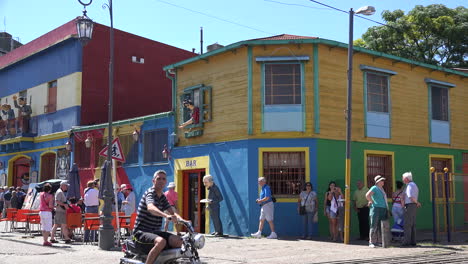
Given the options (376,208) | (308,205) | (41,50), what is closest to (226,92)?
(308,205)

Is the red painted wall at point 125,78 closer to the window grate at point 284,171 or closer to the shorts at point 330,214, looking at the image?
the window grate at point 284,171

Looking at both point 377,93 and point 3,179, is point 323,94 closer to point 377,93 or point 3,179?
point 377,93

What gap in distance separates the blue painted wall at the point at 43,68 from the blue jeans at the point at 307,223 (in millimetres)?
13621

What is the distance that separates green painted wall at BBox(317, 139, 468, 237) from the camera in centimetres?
1647

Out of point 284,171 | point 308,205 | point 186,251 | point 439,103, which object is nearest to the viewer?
point 186,251

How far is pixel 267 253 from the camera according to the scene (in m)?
12.2

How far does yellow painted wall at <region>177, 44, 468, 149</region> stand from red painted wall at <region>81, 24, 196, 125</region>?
6.68 meters

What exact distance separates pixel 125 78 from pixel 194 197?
9.37m

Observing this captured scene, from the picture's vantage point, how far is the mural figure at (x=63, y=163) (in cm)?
2435

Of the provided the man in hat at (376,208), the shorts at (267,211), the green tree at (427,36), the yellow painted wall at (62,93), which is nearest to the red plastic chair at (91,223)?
the shorts at (267,211)

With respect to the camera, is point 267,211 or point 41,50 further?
point 41,50

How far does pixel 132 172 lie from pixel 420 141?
429 inches

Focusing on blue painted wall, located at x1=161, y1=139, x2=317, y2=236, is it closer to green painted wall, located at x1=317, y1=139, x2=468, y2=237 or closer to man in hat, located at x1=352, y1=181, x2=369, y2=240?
green painted wall, located at x1=317, y1=139, x2=468, y2=237

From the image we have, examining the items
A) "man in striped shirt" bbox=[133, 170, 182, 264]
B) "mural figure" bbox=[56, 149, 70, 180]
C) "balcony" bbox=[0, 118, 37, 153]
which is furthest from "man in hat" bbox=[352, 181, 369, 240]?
"balcony" bbox=[0, 118, 37, 153]
